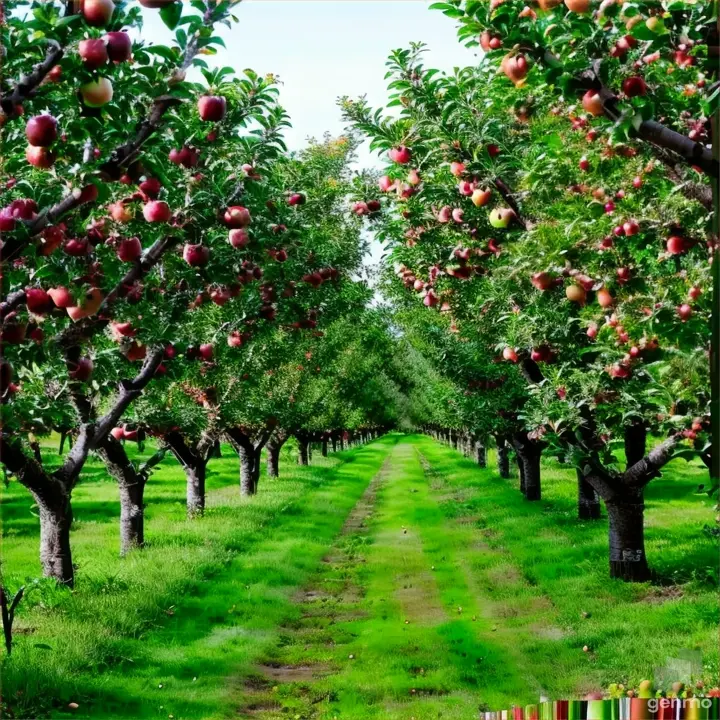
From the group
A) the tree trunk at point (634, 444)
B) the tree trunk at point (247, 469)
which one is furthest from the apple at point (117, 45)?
the tree trunk at point (247, 469)

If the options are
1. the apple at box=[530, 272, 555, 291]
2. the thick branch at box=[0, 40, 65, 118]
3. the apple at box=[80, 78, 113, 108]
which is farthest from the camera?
the apple at box=[530, 272, 555, 291]

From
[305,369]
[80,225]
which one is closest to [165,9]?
[80,225]

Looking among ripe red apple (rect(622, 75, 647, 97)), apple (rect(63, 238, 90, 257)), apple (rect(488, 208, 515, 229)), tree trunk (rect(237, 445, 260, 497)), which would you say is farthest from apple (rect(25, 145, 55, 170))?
tree trunk (rect(237, 445, 260, 497))

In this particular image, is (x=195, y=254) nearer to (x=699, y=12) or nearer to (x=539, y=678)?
(x=699, y=12)

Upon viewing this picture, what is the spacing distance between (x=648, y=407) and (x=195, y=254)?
23.9 ft

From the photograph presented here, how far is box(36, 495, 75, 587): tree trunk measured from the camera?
13.0 meters

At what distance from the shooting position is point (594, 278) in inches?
304

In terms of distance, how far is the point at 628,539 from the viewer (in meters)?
13.7

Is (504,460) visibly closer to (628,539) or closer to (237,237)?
(628,539)

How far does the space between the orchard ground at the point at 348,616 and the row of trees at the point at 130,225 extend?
203 centimetres

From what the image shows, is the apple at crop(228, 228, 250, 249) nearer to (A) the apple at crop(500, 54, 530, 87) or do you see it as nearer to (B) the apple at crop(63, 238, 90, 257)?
(B) the apple at crop(63, 238, 90, 257)

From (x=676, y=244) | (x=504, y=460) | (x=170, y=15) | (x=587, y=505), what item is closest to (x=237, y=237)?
(x=170, y=15)

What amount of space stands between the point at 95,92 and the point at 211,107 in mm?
1252

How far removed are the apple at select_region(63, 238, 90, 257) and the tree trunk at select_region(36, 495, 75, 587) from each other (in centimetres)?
792
